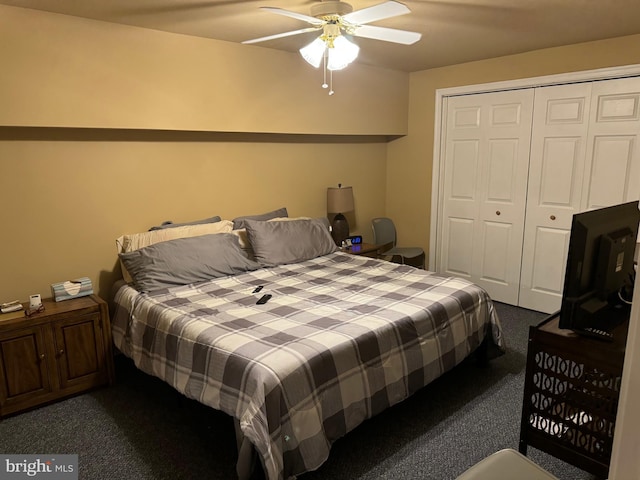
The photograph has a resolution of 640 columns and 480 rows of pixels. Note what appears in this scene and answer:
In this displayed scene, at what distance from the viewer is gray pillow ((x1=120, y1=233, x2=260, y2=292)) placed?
9.38 feet

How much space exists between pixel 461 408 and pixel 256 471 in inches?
49.2

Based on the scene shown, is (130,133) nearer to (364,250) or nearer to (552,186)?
(364,250)

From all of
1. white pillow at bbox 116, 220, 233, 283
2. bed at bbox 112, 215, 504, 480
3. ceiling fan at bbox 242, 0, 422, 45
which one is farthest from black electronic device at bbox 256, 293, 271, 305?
ceiling fan at bbox 242, 0, 422, 45

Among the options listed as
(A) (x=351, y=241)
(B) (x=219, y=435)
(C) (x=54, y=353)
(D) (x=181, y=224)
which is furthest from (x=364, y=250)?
(C) (x=54, y=353)

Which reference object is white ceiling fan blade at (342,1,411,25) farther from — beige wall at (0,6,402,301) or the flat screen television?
beige wall at (0,6,402,301)

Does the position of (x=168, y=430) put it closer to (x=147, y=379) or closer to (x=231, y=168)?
(x=147, y=379)

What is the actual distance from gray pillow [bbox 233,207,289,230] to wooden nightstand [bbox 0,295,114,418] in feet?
3.88

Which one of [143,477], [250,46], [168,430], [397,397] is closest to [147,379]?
[168,430]

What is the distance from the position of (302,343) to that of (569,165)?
2.90 m

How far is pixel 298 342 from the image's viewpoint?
2.10 metres

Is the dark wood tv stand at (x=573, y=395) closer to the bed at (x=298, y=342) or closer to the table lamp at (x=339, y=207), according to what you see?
the bed at (x=298, y=342)

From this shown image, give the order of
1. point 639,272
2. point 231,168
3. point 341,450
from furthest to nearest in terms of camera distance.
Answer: point 231,168 < point 341,450 < point 639,272

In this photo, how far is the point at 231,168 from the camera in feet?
12.4

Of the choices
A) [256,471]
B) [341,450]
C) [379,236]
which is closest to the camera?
[256,471]
